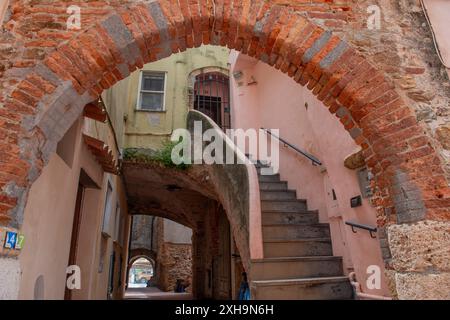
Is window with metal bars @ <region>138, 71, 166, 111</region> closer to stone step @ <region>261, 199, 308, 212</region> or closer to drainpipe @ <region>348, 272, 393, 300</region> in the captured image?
stone step @ <region>261, 199, 308, 212</region>

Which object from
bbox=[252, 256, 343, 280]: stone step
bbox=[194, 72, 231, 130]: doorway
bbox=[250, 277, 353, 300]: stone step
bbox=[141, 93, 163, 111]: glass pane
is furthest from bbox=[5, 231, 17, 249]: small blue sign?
bbox=[194, 72, 231, 130]: doorway

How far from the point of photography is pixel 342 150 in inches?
158

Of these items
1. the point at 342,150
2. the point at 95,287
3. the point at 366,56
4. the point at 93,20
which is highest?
the point at 93,20

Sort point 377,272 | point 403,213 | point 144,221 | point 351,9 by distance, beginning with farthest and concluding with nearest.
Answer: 1. point 144,221
2. point 377,272
3. point 351,9
4. point 403,213

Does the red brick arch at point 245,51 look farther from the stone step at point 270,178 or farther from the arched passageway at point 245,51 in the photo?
the stone step at point 270,178

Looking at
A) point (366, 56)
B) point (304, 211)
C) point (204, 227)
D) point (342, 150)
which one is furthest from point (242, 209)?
point (204, 227)

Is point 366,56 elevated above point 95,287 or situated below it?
above

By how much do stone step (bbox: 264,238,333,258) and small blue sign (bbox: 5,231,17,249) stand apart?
331cm

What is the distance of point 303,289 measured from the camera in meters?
3.95

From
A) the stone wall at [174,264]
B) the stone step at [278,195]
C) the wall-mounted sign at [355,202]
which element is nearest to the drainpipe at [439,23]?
the wall-mounted sign at [355,202]

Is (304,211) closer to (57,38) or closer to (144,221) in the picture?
(57,38)

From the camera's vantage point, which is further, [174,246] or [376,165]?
[174,246]

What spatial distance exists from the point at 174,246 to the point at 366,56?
51.3 ft

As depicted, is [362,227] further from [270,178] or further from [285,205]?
[270,178]
